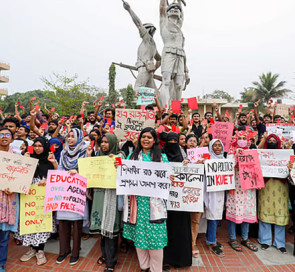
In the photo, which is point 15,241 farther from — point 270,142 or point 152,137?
point 270,142

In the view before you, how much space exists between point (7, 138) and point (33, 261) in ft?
6.38

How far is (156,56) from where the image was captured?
11.2 meters

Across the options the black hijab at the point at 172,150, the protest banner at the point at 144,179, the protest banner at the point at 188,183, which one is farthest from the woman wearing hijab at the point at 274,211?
the protest banner at the point at 144,179

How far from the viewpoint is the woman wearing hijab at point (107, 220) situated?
113 inches

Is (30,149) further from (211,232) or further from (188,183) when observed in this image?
(211,232)

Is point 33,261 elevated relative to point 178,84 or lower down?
lower down

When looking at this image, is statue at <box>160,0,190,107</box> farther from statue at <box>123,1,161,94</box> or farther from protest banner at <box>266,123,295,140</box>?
protest banner at <box>266,123,295,140</box>

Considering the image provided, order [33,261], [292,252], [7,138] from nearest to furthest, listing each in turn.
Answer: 1. [7,138]
2. [33,261]
3. [292,252]

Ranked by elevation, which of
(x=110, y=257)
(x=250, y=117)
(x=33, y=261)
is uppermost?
(x=250, y=117)

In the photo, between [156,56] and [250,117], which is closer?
[250,117]

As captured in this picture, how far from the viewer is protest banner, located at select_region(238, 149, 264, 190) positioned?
3363 millimetres

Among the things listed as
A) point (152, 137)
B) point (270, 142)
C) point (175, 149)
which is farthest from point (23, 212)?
point (270, 142)

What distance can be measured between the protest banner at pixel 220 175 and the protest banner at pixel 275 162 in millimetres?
565

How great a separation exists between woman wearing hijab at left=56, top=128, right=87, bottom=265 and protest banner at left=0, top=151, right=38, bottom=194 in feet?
1.46
